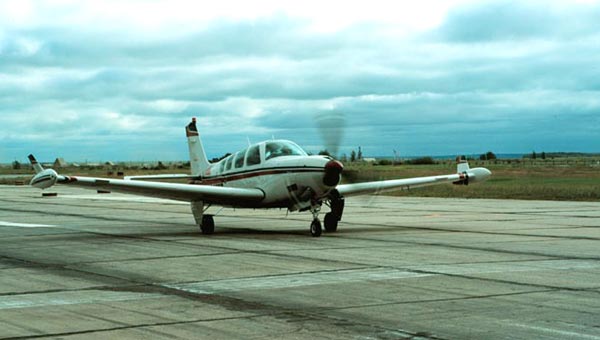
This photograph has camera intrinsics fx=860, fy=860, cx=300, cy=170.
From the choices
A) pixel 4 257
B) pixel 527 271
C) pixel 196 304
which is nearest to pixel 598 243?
pixel 527 271

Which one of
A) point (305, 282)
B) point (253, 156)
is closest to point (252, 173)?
point (253, 156)

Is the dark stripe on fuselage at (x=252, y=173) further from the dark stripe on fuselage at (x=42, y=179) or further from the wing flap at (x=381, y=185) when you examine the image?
the dark stripe on fuselage at (x=42, y=179)

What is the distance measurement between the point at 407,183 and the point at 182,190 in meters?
7.05

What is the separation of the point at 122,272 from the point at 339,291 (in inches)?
172

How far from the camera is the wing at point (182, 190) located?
22.0 metres

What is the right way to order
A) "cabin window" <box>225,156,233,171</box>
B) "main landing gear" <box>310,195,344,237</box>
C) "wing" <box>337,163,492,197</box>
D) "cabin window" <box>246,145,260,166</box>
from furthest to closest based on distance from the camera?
"cabin window" <box>225,156,233,171</box> → "wing" <box>337,163,492,197</box> → "cabin window" <box>246,145,260,166</box> → "main landing gear" <box>310,195,344,237</box>

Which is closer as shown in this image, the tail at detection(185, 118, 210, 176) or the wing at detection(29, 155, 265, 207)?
the wing at detection(29, 155, 265, 207)

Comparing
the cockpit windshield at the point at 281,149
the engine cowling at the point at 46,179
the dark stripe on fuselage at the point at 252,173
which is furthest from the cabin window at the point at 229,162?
the engine cowling at the point at 46,179

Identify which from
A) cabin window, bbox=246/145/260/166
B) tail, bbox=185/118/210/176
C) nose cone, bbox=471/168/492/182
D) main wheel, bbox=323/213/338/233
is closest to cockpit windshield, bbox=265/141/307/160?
cabin window, bbox=246/145/260/166

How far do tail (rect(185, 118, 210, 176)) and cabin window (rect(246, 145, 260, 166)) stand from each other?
4.12 meters

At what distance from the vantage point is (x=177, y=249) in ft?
61.3

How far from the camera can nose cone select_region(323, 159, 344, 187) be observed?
20.8 meters

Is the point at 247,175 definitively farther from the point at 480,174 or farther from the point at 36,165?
the point at 480,174

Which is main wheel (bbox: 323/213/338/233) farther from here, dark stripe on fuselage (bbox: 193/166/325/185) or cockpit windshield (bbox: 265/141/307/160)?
dark stripe on fuselage (bbox: 193/166/325/185)
